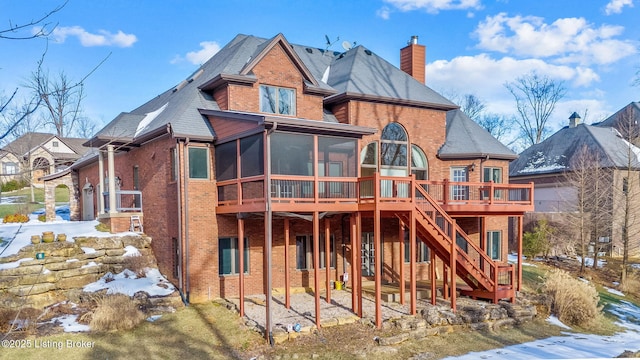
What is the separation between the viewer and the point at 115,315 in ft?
36.5

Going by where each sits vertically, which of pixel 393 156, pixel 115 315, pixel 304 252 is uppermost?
pixel 393 156

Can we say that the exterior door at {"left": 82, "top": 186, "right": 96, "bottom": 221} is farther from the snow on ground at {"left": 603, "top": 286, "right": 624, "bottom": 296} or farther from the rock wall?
the snow on ground at {"left": 603, "top": 286, "right": 624, "bottom": 296}

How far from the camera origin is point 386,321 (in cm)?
1216

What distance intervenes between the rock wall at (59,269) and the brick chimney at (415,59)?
46.5ft

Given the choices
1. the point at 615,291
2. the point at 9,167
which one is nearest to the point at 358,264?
the point at 615,291

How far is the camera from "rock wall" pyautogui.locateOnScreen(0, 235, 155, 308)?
40.1 feet

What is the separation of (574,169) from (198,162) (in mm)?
22069

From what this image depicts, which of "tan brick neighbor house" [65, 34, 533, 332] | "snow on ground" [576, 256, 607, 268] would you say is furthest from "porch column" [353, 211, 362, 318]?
"snow on ground" [576, 256, 607, 268]

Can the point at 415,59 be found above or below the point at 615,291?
above

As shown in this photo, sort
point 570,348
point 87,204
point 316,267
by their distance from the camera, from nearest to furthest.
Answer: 1. point 570,348
2. point 316,267
3. point 87,204

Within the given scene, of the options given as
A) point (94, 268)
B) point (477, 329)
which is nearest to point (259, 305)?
point (94, 268)

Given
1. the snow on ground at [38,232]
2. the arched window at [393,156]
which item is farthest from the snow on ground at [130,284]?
the arched window at [393,156]

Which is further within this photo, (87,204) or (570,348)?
(87,204)

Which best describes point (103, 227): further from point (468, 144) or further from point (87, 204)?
point (468, 144)
